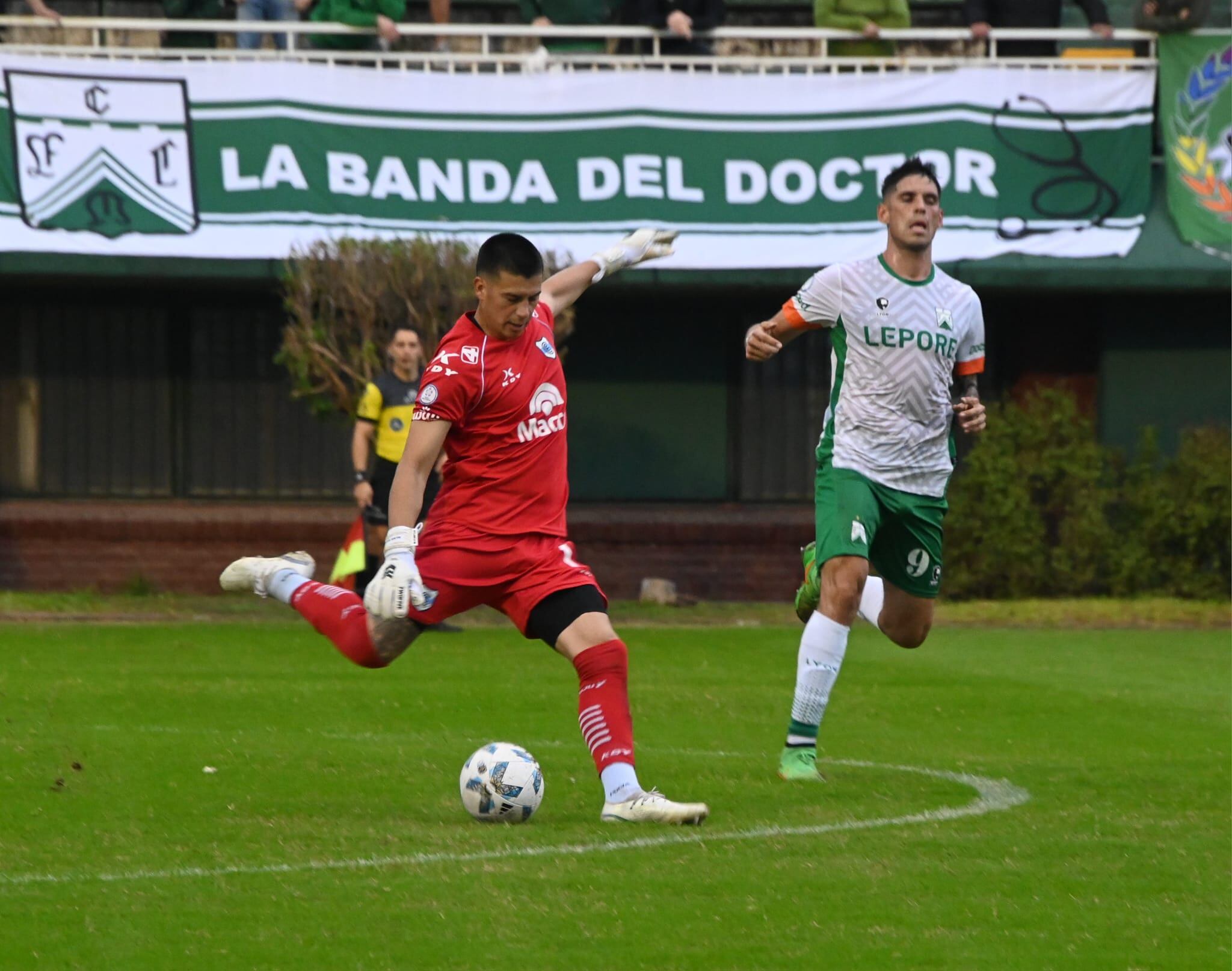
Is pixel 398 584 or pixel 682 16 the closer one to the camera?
pixel 398 584

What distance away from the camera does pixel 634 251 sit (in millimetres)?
8531

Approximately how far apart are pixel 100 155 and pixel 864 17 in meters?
7.18

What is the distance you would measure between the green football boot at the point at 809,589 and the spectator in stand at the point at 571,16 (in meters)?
10.2

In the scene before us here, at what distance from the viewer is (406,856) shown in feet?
21.4

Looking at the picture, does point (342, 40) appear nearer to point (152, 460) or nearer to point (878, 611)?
point (152, 460)

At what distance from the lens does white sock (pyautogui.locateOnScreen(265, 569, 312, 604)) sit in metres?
7.90

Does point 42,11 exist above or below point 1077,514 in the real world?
above

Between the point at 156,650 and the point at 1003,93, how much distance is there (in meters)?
9.29

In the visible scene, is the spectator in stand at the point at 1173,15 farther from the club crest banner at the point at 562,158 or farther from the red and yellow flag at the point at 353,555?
the red and yellow flag at the point at 353,555

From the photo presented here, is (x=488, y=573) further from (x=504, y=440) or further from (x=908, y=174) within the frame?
(x=908, y=174)

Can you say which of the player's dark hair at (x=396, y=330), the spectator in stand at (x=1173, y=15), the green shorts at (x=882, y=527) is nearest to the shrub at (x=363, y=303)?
the player's dark hair at (x=396, y=330)

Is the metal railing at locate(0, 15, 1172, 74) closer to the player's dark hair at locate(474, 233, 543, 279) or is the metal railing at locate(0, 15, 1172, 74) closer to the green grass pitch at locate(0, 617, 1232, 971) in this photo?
the green grass pitch at locate(0, 617, 1232, 971)

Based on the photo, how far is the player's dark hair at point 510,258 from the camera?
7.00 metres

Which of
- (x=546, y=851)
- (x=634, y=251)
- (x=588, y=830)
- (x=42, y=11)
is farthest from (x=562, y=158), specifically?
(x=546, y=851)
